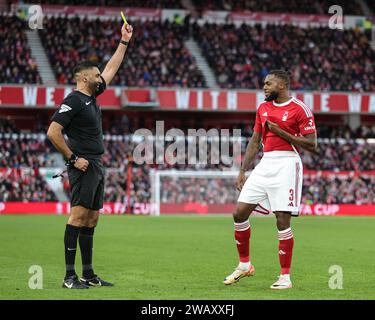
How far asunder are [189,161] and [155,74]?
20.8ft

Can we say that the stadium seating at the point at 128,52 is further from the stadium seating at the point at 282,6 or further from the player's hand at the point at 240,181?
the player's hand at the point at 240,181

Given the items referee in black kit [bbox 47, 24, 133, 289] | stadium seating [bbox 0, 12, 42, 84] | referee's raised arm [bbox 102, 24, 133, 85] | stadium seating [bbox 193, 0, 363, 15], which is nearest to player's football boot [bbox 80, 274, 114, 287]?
referee in black kit [bbox 47, 24, 133, 289]

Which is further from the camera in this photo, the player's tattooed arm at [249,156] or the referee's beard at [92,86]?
the player's tattooed arm at [249,156]

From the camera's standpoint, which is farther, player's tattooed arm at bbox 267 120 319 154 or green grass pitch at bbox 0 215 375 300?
player's tattooed arm at bbox 267 120 319 154

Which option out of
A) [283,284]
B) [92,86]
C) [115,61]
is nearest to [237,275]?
[283,284]

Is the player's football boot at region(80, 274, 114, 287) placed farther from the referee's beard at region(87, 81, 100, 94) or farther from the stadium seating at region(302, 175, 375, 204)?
the stadium seating at region(302, 175, 375, 204)

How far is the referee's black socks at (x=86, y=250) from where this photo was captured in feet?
32.4

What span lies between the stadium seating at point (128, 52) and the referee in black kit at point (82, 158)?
3177 centimetres

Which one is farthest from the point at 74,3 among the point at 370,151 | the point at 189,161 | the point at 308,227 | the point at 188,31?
the point at 308,227

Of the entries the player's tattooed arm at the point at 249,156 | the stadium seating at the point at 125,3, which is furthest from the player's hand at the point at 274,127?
the stadium seating at the point at 125,3

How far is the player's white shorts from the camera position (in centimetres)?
989

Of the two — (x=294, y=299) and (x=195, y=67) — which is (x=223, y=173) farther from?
(x=294, y=299)

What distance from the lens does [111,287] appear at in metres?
9.65

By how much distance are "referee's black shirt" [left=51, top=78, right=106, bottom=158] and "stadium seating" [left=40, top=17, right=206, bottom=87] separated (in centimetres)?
3182
